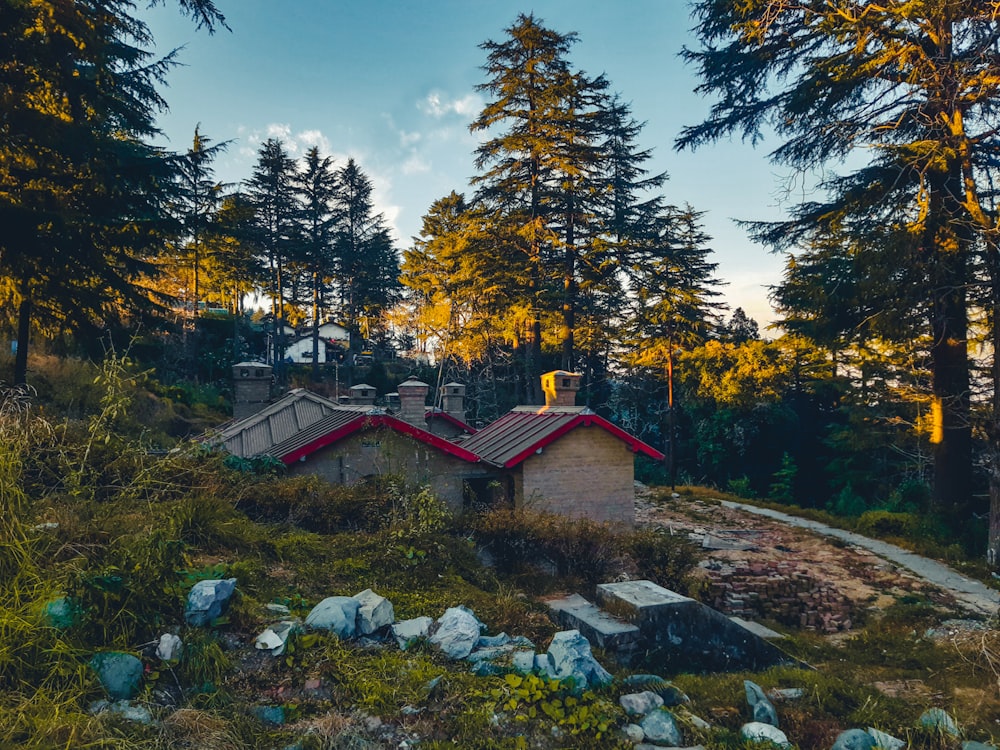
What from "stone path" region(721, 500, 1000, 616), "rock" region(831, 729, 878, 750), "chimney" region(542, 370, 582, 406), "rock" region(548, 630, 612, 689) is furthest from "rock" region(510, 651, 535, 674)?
"chimney" region(542, 370, 582, 406)

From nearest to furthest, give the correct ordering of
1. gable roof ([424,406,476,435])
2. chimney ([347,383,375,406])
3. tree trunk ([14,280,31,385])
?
tree trunk ([14,280,31,385]), chimney ([347,383,375,406]), gable roof ([424,406,476,435])

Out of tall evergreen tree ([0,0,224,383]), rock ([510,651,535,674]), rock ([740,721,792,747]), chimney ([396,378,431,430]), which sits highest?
tall evergreen tree ([0,0,224,383])

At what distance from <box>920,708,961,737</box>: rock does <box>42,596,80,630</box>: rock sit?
5770 mm

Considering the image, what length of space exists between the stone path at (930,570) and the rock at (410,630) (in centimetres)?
966

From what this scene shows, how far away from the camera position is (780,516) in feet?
60.8

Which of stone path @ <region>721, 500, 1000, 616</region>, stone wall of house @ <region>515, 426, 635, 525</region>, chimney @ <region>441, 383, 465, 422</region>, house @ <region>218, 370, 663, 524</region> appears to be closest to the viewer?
stone path @ <region>721, 500, 1000, 616</region>

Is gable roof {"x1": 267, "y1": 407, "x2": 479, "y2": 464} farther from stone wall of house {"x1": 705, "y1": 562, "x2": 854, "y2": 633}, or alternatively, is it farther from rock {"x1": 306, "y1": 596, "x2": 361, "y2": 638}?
rock {"x1": 306, "y1": 596, "x2": 361, "y2": 638}

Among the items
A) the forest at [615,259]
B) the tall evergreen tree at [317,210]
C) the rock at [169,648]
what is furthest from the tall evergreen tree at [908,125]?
the tall evergreen tree at [317,210]

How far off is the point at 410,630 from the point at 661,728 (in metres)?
1.93

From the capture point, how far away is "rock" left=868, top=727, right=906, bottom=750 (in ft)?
12.2

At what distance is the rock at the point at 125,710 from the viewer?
3.02 metres

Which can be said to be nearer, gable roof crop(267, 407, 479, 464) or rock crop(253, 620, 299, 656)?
rock crop(253, 620, 299, 656)

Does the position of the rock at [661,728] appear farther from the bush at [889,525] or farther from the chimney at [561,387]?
the bush at [889,525]

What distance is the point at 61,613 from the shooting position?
3.39 meters
